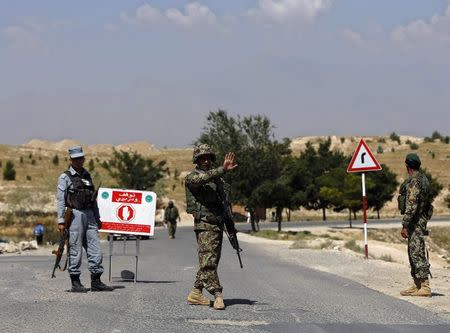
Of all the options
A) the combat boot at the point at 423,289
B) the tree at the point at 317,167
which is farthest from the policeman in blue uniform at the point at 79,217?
the tree at the point at 317,167

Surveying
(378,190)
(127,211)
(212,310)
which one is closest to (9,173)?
(378,190)

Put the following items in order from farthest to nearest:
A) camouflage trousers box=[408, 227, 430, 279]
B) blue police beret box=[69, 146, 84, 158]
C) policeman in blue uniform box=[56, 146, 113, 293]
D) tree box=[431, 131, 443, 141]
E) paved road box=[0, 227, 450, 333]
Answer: tree box=[431, 131, 443, 141]
camouflage trousers box=[408, 227, 430, 279]
blue police beret box=[69, 146, 84, 158]
policeman in blue uniform box=[56, 146, 113, 293]
paved road box=[0, 227, 450, 333]

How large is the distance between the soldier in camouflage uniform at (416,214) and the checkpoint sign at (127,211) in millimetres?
4084

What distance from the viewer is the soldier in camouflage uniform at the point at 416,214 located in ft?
38.1

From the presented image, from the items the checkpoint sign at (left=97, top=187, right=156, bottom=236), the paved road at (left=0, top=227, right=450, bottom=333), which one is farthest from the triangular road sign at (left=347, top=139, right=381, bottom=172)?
the checkpoint sign at (left=97, top=187, right=156, bottom=236)

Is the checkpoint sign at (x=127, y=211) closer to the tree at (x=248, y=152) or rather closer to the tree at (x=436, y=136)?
the tree at (x=248, y=152)

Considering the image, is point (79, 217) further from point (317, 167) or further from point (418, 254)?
point (317, 167)

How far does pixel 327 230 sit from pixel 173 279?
36191mm

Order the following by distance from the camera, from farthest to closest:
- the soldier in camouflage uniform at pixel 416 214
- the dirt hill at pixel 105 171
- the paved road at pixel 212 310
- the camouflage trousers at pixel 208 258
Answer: the dirt hill at pixel 105 171 < the soldier in camouflage uniform at pixel 416 214 < the camouflage trousers at pixel 208 258 < the paved road at pixel 212 310

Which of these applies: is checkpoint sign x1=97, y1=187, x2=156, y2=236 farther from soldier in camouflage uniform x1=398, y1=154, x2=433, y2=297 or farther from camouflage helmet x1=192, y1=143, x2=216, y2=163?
soldier in camouflage uniform x1=398, y1=154, x2=433, y2=297

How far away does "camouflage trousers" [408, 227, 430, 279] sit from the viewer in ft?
38.5

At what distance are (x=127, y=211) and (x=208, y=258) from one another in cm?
381

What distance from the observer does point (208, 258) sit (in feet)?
31.3

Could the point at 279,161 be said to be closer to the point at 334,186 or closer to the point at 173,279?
the point at 334,186
